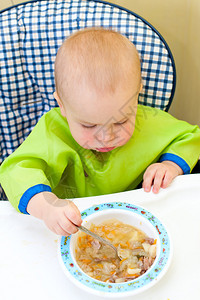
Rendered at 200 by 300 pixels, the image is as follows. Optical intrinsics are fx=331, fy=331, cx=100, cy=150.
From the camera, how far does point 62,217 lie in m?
0.78

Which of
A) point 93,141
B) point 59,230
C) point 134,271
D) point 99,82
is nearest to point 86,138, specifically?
point 93,141

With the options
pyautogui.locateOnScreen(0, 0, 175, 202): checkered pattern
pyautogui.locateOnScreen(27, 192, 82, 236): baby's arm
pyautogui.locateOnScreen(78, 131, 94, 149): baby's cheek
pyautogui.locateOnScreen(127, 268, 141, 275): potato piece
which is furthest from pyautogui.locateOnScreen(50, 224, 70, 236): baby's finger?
pyautogui.locateOnScreen(0, 0, 175, 202): checkered pattern

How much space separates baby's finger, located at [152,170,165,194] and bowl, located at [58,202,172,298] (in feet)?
0.48

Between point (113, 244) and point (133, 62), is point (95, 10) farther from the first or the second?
point (113, 244)

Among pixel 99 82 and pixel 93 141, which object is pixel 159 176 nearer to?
pixel 93 141

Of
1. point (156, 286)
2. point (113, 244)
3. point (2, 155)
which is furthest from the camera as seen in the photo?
point (2, 155)

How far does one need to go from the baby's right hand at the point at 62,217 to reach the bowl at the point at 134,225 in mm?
21

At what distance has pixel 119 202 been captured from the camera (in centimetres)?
84

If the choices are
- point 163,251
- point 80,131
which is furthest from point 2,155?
point 163,251

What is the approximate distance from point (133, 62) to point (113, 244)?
18.6 inches

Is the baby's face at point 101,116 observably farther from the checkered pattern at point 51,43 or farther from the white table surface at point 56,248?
the checkered pattern at point 51,43

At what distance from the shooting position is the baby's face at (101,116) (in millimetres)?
835

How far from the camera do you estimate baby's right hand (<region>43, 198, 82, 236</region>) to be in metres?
0.76

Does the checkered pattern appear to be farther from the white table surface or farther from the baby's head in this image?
the white table surface
